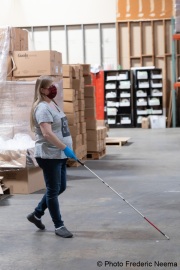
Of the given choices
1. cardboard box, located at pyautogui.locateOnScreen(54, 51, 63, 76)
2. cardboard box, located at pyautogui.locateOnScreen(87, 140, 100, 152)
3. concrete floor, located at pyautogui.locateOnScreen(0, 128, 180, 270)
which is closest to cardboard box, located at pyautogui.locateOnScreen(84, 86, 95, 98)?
cardboard box, located at pyautogui.locateOnScreen(87, 140, 100, 152)

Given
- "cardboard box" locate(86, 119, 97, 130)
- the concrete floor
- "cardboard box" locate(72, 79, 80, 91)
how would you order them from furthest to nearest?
"cardboard box" locate(86, 119, 97, 130) < "cardboard box" locate(72, 79, 80, 91) < the concrete floor

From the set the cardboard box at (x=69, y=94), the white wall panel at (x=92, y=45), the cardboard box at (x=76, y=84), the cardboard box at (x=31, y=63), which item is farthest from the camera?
the white wall panel at (x=92, y=45)

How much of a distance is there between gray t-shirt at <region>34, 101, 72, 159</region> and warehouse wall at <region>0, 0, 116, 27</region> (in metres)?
18.1

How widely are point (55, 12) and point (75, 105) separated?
507 inches

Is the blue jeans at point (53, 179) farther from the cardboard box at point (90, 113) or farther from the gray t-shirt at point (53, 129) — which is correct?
the cardboard box at point (90, 113)

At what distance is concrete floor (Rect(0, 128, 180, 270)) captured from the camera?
4852 mm

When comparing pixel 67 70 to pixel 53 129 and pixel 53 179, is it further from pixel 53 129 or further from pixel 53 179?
pixel 53 179

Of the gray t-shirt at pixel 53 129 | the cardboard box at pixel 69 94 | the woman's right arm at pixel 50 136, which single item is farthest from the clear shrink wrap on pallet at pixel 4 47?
the woman's right arm at pixel 50 136

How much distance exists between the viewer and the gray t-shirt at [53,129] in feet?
17.7

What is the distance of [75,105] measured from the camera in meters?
11.3

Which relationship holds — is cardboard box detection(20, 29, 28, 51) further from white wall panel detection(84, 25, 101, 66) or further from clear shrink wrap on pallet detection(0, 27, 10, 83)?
white wall panel detection(84, 25, 101, 66)

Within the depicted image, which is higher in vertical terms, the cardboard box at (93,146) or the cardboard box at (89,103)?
the cardboard box at (89,103)

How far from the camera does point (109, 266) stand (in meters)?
4.67

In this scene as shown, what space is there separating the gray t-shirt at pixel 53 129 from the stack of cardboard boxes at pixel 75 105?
5.50m
